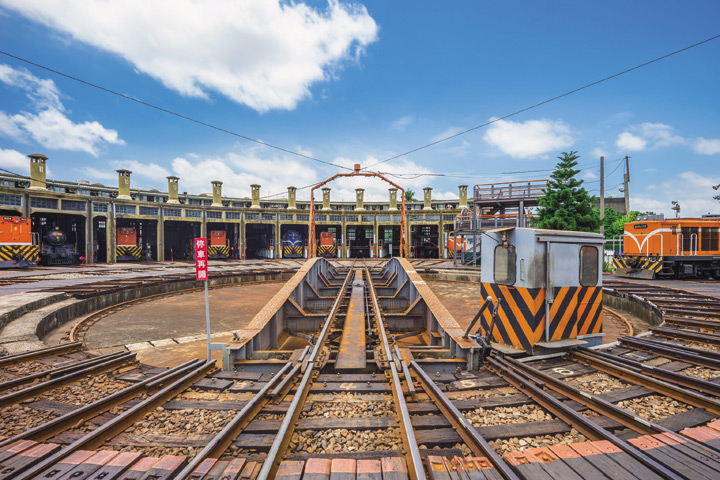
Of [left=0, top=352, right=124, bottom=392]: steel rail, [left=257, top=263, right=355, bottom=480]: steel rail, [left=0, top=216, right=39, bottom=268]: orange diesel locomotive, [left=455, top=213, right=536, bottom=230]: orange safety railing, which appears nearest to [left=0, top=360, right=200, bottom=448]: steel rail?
[left=0, top=352, right=124, bottom=392]: steel rail

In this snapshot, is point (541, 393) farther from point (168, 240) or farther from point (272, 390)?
point (168, 240)

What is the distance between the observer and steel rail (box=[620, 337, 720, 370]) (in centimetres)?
429

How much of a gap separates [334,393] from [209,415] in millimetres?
1358

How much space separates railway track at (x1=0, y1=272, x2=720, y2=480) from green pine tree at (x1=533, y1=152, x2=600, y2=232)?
65.7ft

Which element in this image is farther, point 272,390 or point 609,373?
point 609,373

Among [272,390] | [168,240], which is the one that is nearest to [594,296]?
[272,390]

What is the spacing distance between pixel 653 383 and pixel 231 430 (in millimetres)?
4623

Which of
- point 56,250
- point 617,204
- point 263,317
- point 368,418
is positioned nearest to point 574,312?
point 368,418

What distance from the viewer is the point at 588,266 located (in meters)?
5.28

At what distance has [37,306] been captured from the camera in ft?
28.5

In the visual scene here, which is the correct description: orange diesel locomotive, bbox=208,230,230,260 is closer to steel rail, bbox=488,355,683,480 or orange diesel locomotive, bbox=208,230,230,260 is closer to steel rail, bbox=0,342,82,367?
steel rail, bbox=0,342,82,367

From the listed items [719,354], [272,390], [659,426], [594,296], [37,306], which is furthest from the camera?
[37,306]

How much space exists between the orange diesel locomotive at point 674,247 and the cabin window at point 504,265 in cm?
1601

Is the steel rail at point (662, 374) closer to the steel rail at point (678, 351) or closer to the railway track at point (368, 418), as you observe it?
the railway track at point (368, 418)
